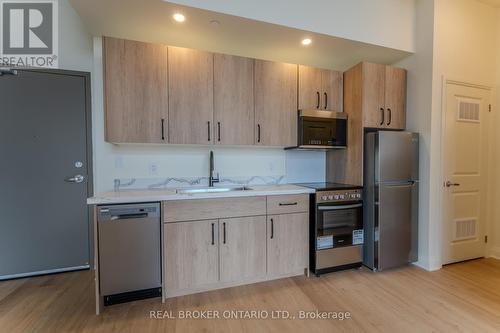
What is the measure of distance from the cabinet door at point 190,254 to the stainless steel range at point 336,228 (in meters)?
1.05

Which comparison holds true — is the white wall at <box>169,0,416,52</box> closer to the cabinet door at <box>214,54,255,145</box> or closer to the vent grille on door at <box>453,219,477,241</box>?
the cabinet door at <box>214,54,255,145</box>

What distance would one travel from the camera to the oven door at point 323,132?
8.80ft

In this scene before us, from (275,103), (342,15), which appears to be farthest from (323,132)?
(342,15)

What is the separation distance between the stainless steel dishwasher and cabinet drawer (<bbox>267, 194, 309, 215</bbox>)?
1.05m

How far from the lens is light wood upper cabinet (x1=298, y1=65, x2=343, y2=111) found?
2.71 metres

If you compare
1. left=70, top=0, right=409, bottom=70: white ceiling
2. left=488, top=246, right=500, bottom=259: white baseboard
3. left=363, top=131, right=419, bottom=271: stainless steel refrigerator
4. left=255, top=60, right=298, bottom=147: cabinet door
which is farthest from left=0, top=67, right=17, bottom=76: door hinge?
left=488, top=246, right=500, bottom=259: white baseboard

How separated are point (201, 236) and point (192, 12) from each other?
198 cm

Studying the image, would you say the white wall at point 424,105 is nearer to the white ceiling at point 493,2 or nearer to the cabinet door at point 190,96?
the white ceiling at point 493,2

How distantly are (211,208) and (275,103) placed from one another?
4.45 ft

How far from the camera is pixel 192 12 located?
80.1 inches

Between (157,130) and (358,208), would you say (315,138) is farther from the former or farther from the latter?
(157,130)

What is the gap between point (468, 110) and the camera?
2799mm

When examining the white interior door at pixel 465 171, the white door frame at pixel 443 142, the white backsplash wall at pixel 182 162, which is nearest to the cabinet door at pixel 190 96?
the white backsplash wall at pixel 182 162

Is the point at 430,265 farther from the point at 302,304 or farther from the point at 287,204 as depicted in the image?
the point at 287,204
